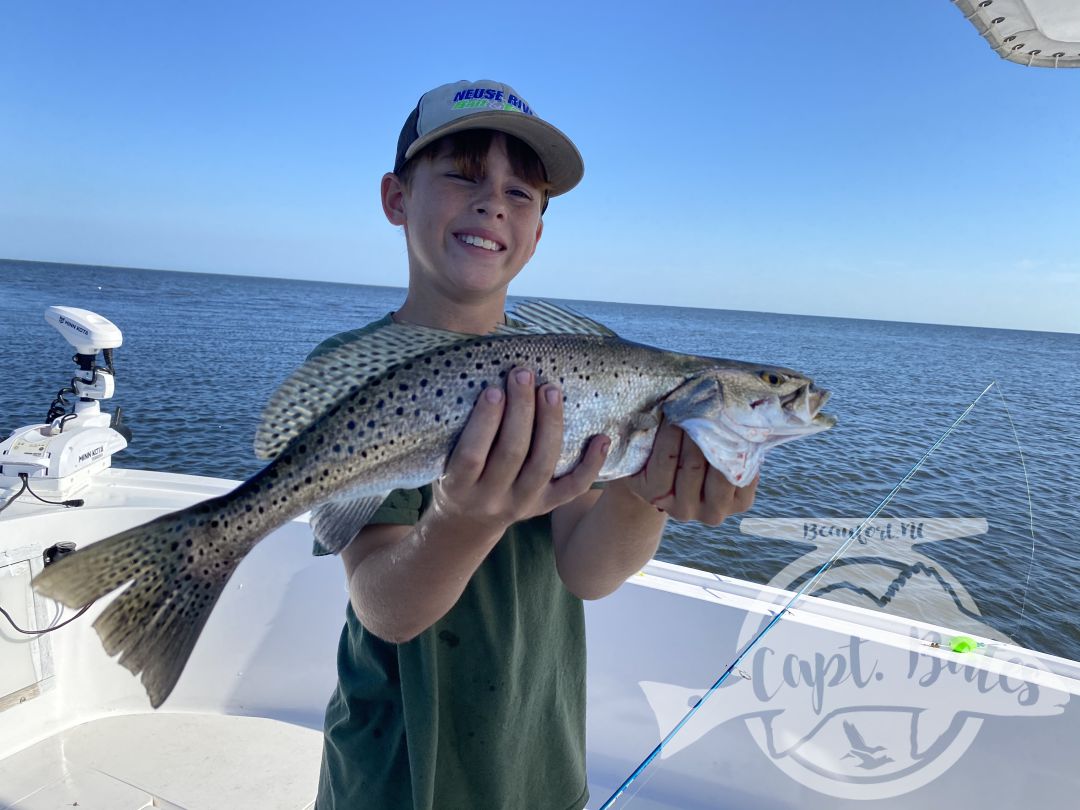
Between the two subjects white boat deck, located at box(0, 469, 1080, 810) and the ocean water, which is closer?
white boat deck, located at box(0, 469, 1080, 810)

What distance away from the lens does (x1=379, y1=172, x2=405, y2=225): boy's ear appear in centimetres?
305

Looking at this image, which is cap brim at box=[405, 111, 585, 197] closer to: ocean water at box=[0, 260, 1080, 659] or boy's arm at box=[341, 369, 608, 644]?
ocean water at box=[0, 260, 1080, 659]

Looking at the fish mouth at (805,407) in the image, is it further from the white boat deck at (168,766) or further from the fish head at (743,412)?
the white boat deck at (168,766)

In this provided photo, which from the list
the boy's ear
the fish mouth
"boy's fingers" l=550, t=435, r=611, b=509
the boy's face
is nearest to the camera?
"boy's fingers" l=550, t=435, r=611, b=509

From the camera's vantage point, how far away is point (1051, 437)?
63.2ft

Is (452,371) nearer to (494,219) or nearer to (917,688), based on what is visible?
(494,219)

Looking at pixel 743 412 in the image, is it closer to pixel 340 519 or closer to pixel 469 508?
pixel 469 508

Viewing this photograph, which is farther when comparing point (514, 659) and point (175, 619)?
point (514, 659)

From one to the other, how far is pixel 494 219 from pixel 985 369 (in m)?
61.8

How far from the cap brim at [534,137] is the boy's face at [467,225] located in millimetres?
113

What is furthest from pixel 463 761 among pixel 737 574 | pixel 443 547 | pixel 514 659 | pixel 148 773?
pixel 737 574

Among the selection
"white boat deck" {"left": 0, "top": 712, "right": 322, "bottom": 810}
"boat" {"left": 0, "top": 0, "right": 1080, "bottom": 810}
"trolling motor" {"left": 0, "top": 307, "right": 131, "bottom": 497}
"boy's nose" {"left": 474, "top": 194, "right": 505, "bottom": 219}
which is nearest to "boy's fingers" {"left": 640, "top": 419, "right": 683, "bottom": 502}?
"boy's nose" {"left": 474, "top": 194, "right": 505, "bottom": 219}

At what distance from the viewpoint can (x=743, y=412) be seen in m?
2.52

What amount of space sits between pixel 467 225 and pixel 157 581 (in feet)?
5.64
